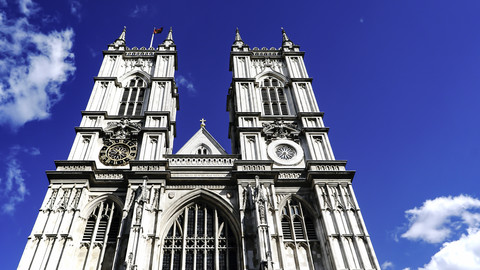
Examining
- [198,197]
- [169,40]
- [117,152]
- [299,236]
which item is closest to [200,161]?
[198,197]

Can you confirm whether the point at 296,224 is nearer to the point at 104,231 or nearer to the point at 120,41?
the point at 104,231

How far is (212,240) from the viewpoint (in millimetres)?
18672

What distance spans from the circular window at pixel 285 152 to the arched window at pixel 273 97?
3.44m

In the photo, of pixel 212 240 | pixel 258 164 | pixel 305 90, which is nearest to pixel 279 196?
pixel 258 164

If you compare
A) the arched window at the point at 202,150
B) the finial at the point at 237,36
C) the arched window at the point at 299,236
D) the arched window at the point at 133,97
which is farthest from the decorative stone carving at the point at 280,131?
the finial at the point at 237,36

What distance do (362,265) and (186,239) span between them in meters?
8.71

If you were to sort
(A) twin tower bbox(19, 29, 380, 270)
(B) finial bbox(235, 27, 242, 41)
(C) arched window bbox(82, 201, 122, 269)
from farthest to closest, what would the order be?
(B) finial bbox(235, 27, 242, 41)
(C) arched window bbox(82, 201, 122, 269)
(A) twin tower bbox(19, 29, 380, 270)

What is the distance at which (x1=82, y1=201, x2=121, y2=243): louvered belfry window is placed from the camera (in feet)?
61.5

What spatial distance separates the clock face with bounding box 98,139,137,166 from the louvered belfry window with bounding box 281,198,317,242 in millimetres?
10073

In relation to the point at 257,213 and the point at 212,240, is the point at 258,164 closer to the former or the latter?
the point at 257,213

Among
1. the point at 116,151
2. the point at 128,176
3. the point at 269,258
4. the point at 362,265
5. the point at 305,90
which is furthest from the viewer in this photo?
the point at 305,90

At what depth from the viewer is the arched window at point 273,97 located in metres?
26.9

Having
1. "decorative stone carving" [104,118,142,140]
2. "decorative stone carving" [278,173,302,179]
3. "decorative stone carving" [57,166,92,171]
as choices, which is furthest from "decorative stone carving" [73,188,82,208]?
"decorative stone carving" [278,173,302,179]

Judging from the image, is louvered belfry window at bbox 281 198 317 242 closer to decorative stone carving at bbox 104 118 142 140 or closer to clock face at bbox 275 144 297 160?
clock face at bbox 275 144 297 160
